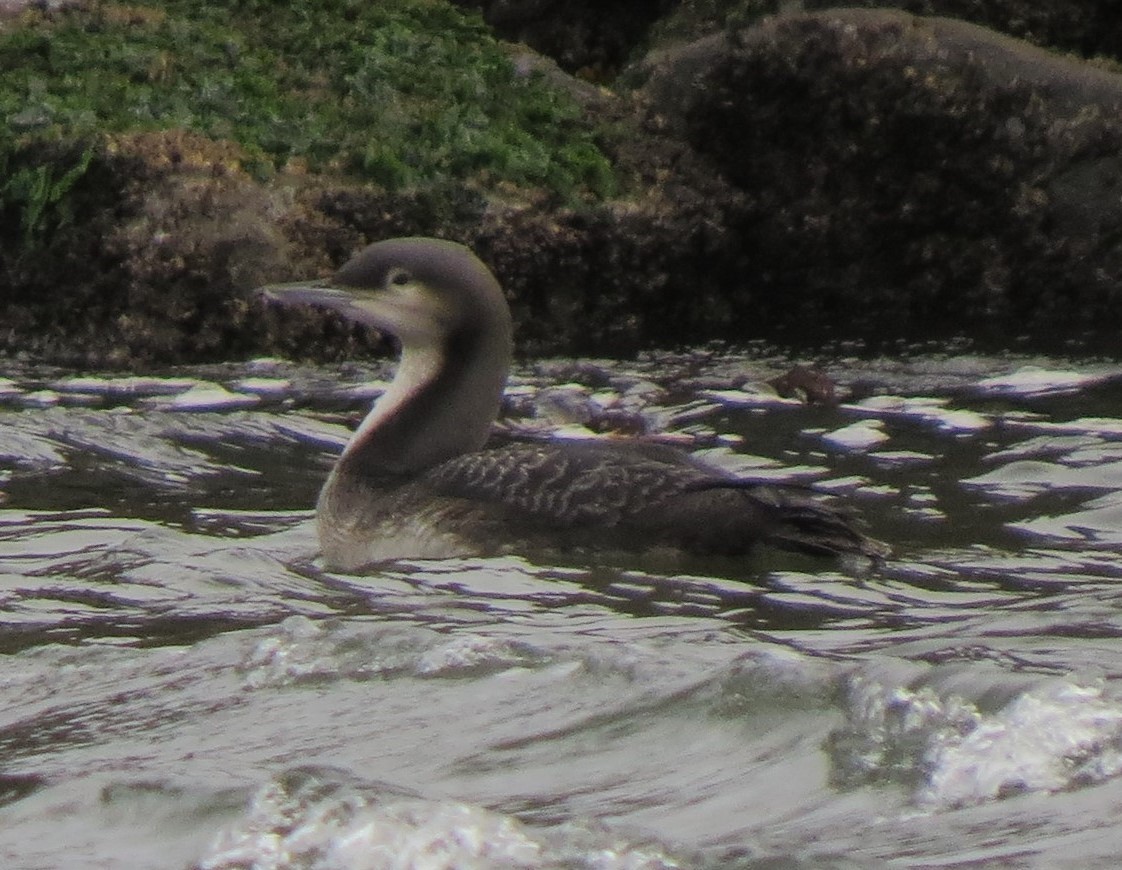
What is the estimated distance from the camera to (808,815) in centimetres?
396

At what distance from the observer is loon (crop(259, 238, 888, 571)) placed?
6.32 metres

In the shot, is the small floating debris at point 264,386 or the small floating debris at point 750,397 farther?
the small floating debris at point 264,386

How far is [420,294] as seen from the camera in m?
7.21

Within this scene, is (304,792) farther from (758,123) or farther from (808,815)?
(758,123)

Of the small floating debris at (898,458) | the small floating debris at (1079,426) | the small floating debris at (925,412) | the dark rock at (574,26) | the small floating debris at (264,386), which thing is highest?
the dark rock at (574,26)

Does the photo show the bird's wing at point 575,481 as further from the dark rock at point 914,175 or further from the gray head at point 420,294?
the dark rock at point 914,175

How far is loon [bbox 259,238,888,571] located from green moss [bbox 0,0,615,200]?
3303 millimetres

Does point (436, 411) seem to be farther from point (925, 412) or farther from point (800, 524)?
point (925, 412)

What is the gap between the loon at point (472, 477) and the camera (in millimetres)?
6316

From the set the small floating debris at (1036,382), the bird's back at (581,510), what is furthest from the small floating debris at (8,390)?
the small floating debris at (1036,382)

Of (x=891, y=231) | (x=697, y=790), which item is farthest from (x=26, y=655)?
(x=891, y=231)

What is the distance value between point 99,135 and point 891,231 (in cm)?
392

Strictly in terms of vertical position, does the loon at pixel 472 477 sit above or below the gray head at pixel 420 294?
below

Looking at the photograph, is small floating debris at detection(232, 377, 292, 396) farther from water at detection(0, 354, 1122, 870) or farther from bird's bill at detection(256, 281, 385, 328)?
bird's bill at detection(256, 281, 385, 328)
